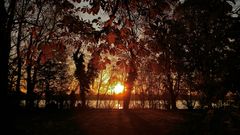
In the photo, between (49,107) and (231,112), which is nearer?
(231,112)

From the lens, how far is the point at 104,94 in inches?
2682

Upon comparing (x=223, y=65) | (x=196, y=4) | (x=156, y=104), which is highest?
(x=196, y=4)

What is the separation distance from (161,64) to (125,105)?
94.1ft

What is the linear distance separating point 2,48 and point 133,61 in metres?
3.94

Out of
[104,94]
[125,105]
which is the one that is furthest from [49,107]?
[104,94]

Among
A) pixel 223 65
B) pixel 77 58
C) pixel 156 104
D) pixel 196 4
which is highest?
pixel 77 58

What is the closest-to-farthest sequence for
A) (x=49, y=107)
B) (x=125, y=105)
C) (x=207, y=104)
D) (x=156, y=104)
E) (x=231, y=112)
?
(x=231, y=112), (x=207, y=104), (x=49, y=107), (x=125, y=105), (x=156, y=104)

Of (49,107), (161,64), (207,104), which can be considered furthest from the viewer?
(49,107)

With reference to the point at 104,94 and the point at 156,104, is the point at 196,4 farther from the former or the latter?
the point at 104,94

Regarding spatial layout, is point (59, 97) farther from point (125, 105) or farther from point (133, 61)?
point (133, 61)

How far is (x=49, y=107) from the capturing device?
90.9 feet

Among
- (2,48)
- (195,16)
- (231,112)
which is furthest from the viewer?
(195,16)

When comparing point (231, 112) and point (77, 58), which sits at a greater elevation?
point (77, 58)

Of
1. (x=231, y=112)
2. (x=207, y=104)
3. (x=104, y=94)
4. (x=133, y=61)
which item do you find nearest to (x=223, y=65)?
(x=207, y=104)
